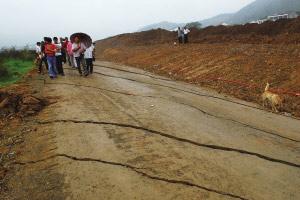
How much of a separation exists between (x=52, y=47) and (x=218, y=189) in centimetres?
979

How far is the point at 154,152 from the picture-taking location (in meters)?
6.51

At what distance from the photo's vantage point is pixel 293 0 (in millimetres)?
176500

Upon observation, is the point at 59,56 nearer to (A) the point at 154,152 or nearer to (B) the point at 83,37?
(B) the point at 83,37

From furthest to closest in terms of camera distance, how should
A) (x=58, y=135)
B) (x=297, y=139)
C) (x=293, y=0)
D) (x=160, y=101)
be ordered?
(x=293, y=0) < (x=160, y=101) < (x=297, y=139) < (x=58, y=135)

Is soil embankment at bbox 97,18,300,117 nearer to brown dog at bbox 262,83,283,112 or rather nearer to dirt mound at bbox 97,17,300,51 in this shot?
dirt mound at bbox 97,17,300,51

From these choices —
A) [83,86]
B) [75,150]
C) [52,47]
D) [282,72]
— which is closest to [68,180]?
[75,150]

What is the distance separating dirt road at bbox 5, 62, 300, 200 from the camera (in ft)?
17.6

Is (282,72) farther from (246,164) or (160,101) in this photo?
(246,164)

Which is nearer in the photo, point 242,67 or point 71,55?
point 242,67

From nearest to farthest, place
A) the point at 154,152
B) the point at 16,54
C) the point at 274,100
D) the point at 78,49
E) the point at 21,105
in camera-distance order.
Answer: the point at 154,152 → the point at 21,105 → the point at 274,100 → the point at 78,49 → the point at 16,54

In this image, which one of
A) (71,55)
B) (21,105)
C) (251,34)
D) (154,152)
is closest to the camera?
(154,152)

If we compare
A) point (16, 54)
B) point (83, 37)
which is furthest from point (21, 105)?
point (16, 54)

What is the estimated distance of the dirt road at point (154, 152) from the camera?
536 centimetres

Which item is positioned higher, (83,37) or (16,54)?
(83,37)
